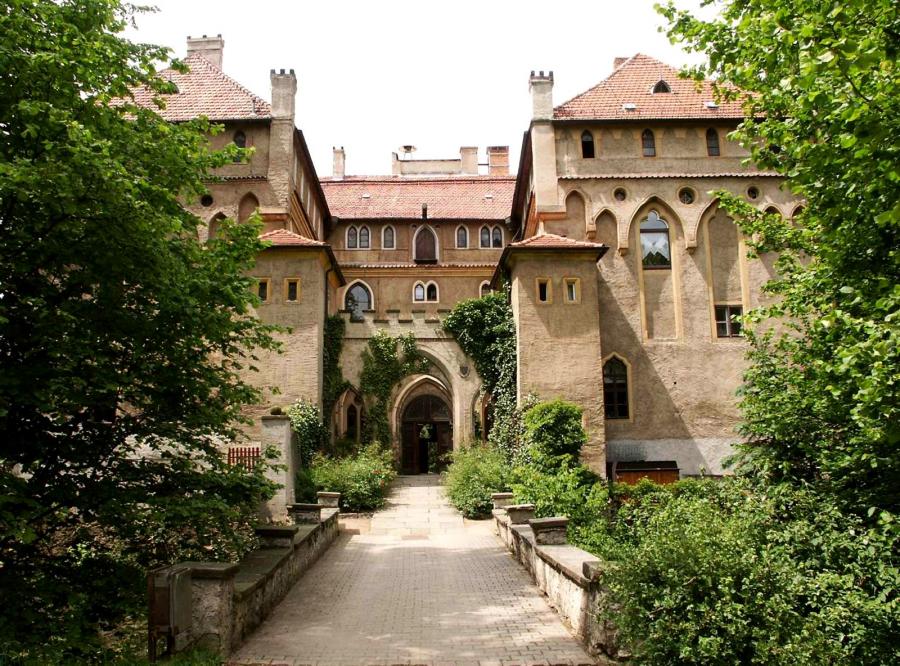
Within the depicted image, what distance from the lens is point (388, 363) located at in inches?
977

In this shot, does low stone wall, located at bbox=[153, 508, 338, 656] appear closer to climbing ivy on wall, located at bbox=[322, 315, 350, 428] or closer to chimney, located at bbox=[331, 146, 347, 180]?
climbing ivy on wall, located at bbox=[322, 315, 350, 428]

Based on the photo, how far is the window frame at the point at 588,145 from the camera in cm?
2530

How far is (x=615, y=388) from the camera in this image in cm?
2372

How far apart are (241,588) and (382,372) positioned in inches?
653

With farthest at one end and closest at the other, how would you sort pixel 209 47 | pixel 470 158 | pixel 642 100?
pixel 470 158 → pixel 209 47 → pixel 642 100

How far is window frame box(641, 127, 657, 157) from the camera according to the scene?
25266mm

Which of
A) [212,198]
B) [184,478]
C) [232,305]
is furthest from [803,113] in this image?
[212,198]

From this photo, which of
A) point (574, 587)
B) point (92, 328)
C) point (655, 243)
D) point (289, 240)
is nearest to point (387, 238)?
point (289, 240)

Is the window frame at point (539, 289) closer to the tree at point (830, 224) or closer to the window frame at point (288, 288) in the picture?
the window frame at point (288, 288)

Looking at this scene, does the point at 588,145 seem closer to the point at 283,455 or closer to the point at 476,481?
the point at 476,481

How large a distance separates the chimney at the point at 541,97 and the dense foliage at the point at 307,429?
13.4 m

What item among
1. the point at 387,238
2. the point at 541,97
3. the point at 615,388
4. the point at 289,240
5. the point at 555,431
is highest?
the point at 541,97

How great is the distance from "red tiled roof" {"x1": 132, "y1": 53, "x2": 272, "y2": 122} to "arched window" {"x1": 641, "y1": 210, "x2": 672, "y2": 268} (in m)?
14.6

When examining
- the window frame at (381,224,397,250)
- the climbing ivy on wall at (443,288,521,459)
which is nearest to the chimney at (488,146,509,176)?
the window frame at (381,224,397,250)
